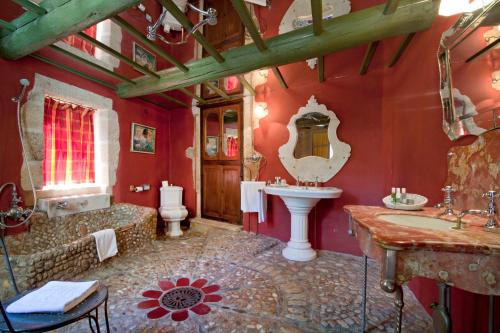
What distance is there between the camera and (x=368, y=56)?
98.8 inches

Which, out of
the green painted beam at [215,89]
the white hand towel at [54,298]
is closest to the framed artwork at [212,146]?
the green painted beam at [215,89]

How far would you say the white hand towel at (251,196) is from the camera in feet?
11.3

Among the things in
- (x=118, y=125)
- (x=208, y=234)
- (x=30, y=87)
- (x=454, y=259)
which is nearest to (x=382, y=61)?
(x=454, y=259)

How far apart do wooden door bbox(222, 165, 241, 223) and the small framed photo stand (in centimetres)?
154

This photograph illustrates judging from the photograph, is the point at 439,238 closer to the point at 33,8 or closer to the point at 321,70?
the point at 321,70

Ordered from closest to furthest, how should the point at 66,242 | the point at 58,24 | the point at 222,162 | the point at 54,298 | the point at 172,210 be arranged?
the point at 54,298 → the point at 58,24 → the point at 66,242 → the point at 172,210 → the point at 222,162

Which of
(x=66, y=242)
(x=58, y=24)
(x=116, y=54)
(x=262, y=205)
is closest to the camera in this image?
(x=58, y=24)

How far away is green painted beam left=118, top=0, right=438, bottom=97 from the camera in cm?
175

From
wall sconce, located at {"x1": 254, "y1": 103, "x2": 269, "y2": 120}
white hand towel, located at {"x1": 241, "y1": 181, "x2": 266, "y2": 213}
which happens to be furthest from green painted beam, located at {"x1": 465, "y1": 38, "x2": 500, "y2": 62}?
white hand towel, located at {"x1": 241, "y1": 181, "x2": 266, "y2": 213}

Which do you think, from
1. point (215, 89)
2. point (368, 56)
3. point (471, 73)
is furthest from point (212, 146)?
point (471, 73)

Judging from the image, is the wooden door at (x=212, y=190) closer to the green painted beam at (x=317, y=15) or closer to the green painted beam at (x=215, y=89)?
the green painted beam at (x=215, y=89)

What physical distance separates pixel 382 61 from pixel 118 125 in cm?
416

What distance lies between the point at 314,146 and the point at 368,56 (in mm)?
1329

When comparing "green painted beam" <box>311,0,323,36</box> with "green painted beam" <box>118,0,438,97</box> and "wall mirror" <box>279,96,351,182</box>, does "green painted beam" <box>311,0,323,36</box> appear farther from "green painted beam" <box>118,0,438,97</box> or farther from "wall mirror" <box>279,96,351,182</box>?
"wall mirror" <box>279,96,351,182</box>
